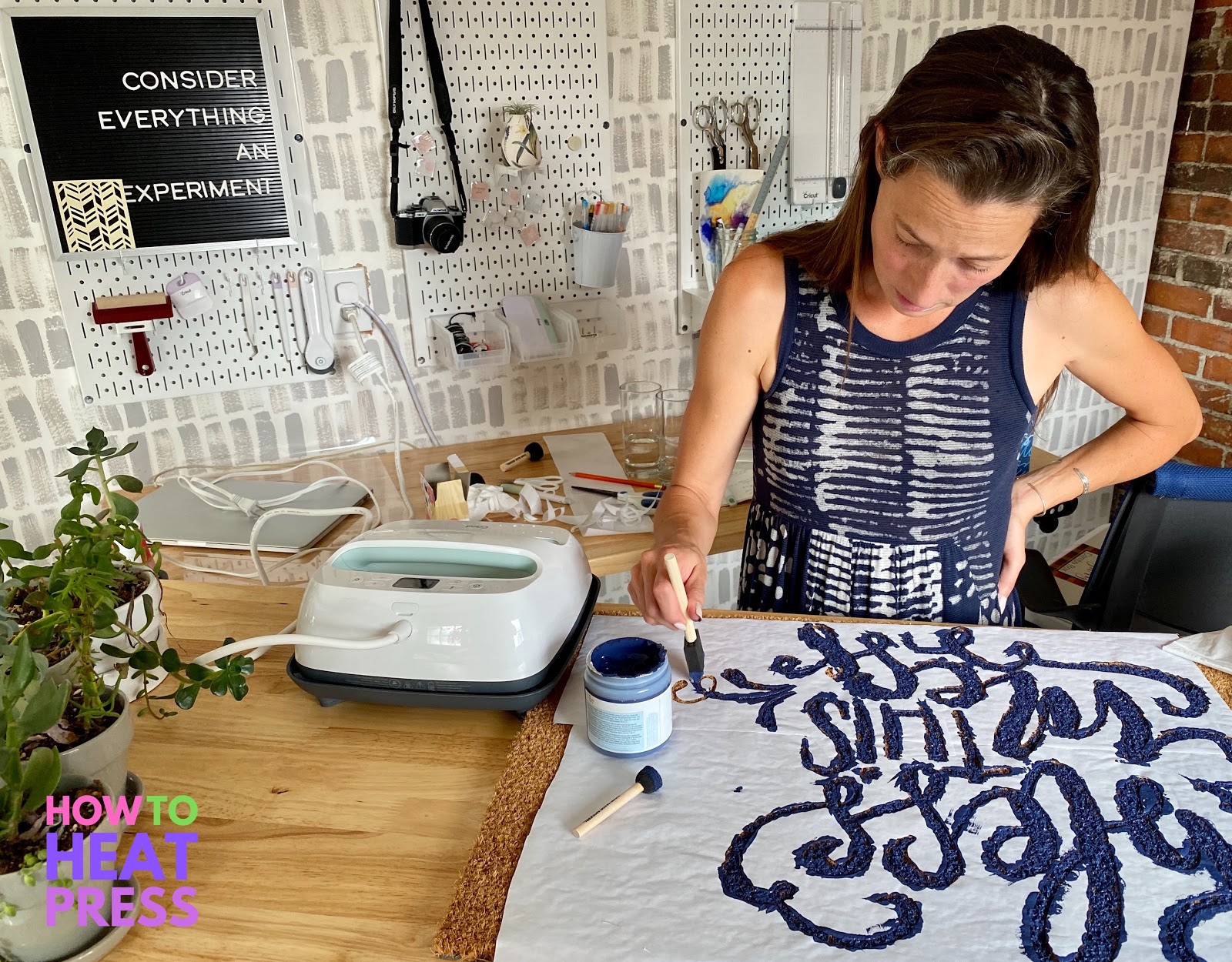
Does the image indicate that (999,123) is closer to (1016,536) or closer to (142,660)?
(1016,536)

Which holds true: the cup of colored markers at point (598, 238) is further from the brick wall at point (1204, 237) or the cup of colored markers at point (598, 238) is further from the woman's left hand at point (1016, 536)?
the brick wall at point (1204, 237)

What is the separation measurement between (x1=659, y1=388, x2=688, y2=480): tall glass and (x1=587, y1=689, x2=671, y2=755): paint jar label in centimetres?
91

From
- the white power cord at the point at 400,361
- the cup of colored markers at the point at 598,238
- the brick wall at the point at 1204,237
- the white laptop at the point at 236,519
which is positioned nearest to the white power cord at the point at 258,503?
the white laptop at the point at 236,519

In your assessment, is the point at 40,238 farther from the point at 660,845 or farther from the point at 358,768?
the point at 660,845

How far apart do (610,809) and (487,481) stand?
1.06 m

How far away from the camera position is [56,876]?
0.67m

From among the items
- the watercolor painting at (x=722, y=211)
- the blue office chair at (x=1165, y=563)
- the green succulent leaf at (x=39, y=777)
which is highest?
the watercolor painting at (x=722, y=211)

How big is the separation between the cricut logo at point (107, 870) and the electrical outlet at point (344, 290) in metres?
1.19

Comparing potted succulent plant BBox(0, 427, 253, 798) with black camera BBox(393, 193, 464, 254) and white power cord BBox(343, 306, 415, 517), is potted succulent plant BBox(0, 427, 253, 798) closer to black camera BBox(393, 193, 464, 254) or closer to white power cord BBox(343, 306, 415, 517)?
white power cord BBox(343, 306, 415, 517)

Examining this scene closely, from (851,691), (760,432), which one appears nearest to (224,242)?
(760,432)

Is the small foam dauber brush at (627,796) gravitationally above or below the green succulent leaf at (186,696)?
below

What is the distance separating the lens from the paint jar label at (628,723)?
89 centimetres

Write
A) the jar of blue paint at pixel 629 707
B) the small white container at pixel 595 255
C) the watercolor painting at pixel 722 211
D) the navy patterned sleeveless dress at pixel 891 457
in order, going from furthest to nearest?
the watercolor painting at pixel 722 211, the small white container at pixel 595 255, the navy patterned sleeveless dress at pixel 891 457, the jar of blue paint at pixel 629 707

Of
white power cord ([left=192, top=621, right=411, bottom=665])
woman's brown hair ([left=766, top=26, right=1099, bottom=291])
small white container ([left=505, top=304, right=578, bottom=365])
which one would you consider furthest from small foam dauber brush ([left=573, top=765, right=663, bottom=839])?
small white container ([left=505, top=304, right=578, bottom=365])
